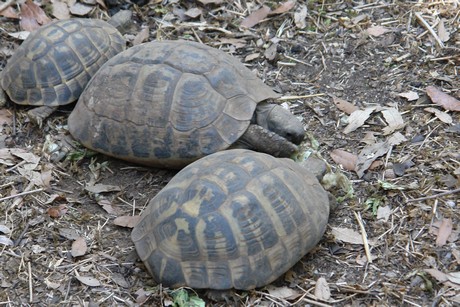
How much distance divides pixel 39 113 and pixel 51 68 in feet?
1.31

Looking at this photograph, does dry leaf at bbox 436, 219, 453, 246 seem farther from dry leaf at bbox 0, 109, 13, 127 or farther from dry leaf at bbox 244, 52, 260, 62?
dry leaf at bbox 0, 109, 13, 127

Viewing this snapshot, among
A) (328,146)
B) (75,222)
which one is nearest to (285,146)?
(328,146)

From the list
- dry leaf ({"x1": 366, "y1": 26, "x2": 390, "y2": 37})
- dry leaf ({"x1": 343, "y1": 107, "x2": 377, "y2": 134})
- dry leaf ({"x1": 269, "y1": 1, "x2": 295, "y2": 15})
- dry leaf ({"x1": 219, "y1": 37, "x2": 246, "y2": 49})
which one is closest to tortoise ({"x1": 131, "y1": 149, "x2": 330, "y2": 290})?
dry leaf ({"x1": 343, "y1": 107, "x2": 377, "y2": 134})

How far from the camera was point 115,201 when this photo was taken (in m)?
4.88

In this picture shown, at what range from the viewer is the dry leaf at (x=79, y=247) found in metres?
4.41

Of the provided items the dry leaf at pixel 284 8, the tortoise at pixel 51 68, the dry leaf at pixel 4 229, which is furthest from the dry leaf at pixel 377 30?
the dry leaf at pixel 4 229

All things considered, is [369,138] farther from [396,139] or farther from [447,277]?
[447,277]

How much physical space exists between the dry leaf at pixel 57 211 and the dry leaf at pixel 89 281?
2.02 feet

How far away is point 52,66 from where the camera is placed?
220 inches

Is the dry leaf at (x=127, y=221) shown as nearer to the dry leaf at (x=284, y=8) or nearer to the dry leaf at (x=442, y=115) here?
the dry leaf at (x=442, y=115)

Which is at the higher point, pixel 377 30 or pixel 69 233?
pixel 377 30

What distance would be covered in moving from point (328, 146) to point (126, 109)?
1.62 meters

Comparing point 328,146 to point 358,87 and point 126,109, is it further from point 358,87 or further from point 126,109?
point 126,109

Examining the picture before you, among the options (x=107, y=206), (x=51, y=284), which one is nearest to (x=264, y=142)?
(x=107, y=206)
